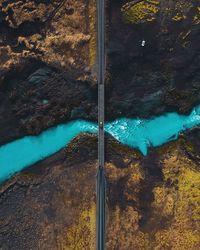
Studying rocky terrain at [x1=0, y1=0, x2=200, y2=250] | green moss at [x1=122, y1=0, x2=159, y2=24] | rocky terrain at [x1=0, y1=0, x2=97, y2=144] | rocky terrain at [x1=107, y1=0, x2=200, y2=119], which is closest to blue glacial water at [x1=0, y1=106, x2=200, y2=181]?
rocky terrain at [x1=0, y1=0, x2=200, y2=250]

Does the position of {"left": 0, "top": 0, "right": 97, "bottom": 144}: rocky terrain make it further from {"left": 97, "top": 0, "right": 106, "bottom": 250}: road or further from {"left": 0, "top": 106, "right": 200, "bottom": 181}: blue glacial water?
{"left": 0, "top": 106, "right": 200, "bottom": 181}: blue glacial water

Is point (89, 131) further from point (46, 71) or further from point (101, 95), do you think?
point (46, 71)

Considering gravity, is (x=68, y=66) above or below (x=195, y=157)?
above

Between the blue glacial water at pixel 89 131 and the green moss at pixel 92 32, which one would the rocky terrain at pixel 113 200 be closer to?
the blue glacial water at pixel 89 131

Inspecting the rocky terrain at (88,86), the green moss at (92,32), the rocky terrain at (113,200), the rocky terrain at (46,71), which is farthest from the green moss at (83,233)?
the green moss at (92,32)

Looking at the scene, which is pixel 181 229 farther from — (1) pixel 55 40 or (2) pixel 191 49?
(1) pixel 55 40

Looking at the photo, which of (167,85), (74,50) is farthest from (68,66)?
(167,85)
